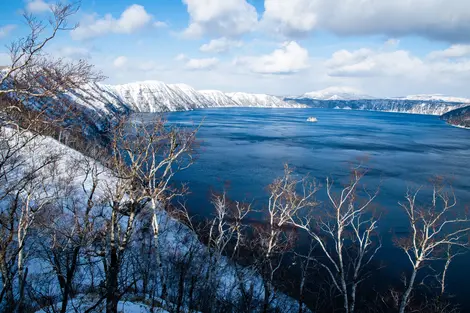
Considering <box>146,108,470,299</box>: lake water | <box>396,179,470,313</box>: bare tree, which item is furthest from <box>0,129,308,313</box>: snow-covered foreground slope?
<box>146,108,470,299</box>: lake water

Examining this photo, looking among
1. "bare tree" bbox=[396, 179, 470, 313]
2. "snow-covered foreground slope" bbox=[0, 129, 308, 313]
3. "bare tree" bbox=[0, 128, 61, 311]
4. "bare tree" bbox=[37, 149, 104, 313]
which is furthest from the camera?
"bare tree" bbox=[396, 179, 470, 313]

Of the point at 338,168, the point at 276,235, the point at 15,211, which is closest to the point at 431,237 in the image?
the point at 276,235

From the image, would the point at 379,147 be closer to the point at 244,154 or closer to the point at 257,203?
the point at 244,154

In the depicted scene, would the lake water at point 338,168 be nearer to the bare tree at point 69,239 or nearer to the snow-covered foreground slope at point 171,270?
the snow-covered foreground slope at point 171,270

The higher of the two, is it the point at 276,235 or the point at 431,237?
the point at 276,235

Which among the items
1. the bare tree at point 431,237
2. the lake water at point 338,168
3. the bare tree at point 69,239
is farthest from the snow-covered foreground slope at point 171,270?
the lake water at point 338,168

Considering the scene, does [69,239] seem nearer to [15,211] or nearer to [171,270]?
[15,211]

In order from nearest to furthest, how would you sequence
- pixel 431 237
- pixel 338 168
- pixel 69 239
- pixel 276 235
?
pixel 69 239, pixel 276 235, pixel 431 237, pixel 338 168

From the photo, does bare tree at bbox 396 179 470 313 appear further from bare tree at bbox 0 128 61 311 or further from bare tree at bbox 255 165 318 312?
bare tree at bbox 0 128 61 311

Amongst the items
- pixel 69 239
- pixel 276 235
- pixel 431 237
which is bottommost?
pixel 431 237
